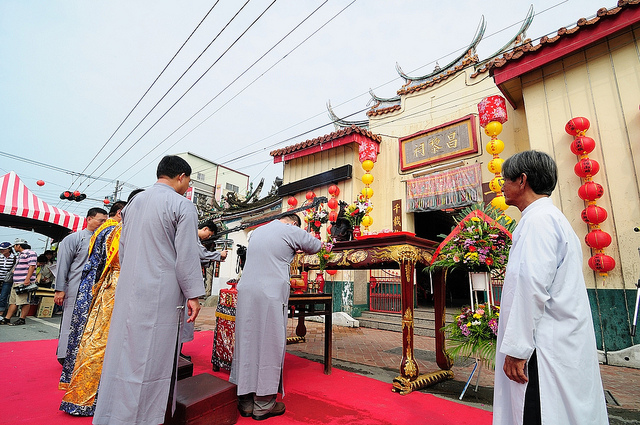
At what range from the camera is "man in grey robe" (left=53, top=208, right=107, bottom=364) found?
3.45 metres

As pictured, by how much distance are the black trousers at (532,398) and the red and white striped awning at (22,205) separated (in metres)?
9.84

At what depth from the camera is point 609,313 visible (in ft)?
15.0

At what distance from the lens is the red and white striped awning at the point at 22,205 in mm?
7555

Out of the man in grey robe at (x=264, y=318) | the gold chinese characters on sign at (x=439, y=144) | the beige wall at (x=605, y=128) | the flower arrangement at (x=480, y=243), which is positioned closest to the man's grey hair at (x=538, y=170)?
the flower arrangement at (x=480, y=243)

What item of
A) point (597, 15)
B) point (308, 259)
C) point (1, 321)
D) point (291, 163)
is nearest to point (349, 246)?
point (308, 259)

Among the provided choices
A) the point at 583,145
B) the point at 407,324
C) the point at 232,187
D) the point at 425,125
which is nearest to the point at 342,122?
the point at 425,125

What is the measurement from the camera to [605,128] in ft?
16.1

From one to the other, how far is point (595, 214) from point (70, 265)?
7.14 metres

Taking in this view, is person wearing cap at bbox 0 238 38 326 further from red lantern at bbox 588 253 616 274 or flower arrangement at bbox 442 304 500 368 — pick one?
red lantern at bbox 588 253 616 274

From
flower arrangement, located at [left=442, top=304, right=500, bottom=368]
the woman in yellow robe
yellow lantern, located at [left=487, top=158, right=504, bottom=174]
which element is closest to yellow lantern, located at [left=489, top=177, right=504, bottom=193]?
yellow lantern, located at [left=487, top=158, right=504, bottom=174]

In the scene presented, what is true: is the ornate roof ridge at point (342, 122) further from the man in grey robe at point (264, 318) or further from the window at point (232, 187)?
the window at point (232, 187)

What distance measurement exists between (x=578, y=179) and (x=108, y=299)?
6.53 meters

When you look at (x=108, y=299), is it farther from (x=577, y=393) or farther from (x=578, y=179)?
(x=578, y=179)

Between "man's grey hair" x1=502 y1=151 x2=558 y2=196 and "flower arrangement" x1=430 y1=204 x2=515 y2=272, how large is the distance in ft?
4.21
